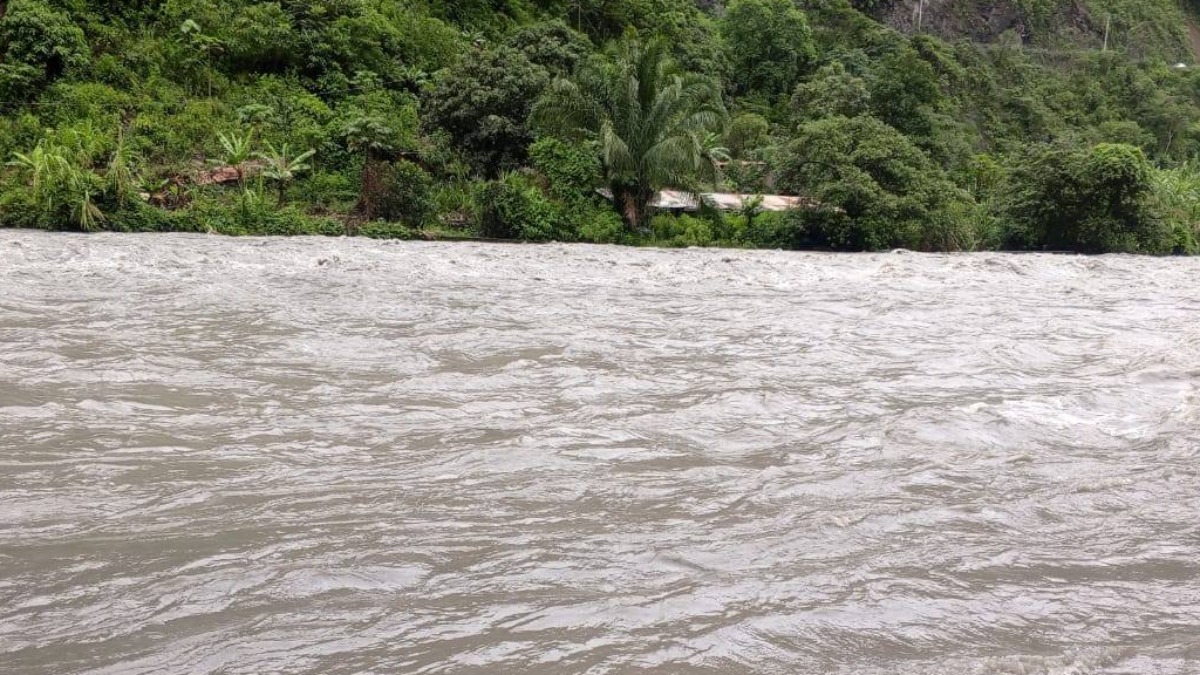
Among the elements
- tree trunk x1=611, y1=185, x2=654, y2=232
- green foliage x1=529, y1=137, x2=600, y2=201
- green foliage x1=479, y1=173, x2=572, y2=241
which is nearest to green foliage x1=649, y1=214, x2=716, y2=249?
tree trunk x1=611, y1=185, x2=654, y2=232

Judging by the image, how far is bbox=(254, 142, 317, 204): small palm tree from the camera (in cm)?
2195

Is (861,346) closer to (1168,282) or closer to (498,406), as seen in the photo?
(498,406)

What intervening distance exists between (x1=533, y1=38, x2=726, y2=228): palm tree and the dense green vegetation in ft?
0.19

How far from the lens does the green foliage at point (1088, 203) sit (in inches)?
942

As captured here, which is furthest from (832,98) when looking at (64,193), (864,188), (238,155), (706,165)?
(64,193)

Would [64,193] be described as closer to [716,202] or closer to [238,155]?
[238,155]

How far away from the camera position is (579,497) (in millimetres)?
4625

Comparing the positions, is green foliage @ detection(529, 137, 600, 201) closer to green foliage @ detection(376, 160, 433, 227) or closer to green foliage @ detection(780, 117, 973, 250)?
green foliage @ detection(376, 160, 433, 227)

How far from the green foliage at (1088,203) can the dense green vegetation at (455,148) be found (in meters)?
0.06

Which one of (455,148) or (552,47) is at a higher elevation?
(552,47)

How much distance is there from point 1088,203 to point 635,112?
42.7 feet

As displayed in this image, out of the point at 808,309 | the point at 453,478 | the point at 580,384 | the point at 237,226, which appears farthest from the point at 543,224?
the point at 453,478

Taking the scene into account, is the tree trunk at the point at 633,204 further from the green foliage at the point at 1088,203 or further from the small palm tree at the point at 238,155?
the green foliage at the point at 1088,203

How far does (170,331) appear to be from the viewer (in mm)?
8664
